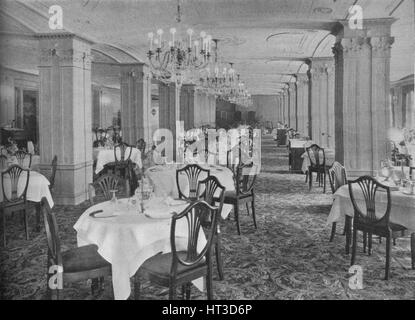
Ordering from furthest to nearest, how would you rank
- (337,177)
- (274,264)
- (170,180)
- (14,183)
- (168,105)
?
(168,105)
(170,180)
(14,183)
(337,177)
(274,264)

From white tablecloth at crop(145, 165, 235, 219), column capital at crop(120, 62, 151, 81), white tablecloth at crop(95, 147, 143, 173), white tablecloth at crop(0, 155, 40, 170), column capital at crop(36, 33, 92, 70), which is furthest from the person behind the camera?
column capital at crop(120, 62, 151, 81)

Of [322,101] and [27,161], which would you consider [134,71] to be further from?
[322,101]

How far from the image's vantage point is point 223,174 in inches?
249

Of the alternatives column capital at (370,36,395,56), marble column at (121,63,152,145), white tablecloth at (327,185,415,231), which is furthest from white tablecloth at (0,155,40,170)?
column capital at (370,36,395,56)

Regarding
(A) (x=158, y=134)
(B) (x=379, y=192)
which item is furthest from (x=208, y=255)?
(A) (x=158, y=134)

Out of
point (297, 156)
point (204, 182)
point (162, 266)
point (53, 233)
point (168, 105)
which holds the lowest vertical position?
point (162, 266)

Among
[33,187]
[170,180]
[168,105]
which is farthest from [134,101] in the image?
[33,187]

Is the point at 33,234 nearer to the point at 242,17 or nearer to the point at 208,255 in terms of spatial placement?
the point at 208,255

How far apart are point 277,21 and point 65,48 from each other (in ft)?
12.0

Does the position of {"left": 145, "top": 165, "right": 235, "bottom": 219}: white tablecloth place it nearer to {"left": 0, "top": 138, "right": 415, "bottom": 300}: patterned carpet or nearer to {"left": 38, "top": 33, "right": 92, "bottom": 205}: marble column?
{"left": 0, "top": 138, "right": 415, "bottom": 300}: patterned carpet

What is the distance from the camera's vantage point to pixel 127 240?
3199 millimetres

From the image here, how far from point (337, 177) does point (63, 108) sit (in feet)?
15.8

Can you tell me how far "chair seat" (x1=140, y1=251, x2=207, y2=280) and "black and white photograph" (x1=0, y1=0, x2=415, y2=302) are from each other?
0.01 meters

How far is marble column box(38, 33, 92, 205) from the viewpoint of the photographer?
7.18 metres
